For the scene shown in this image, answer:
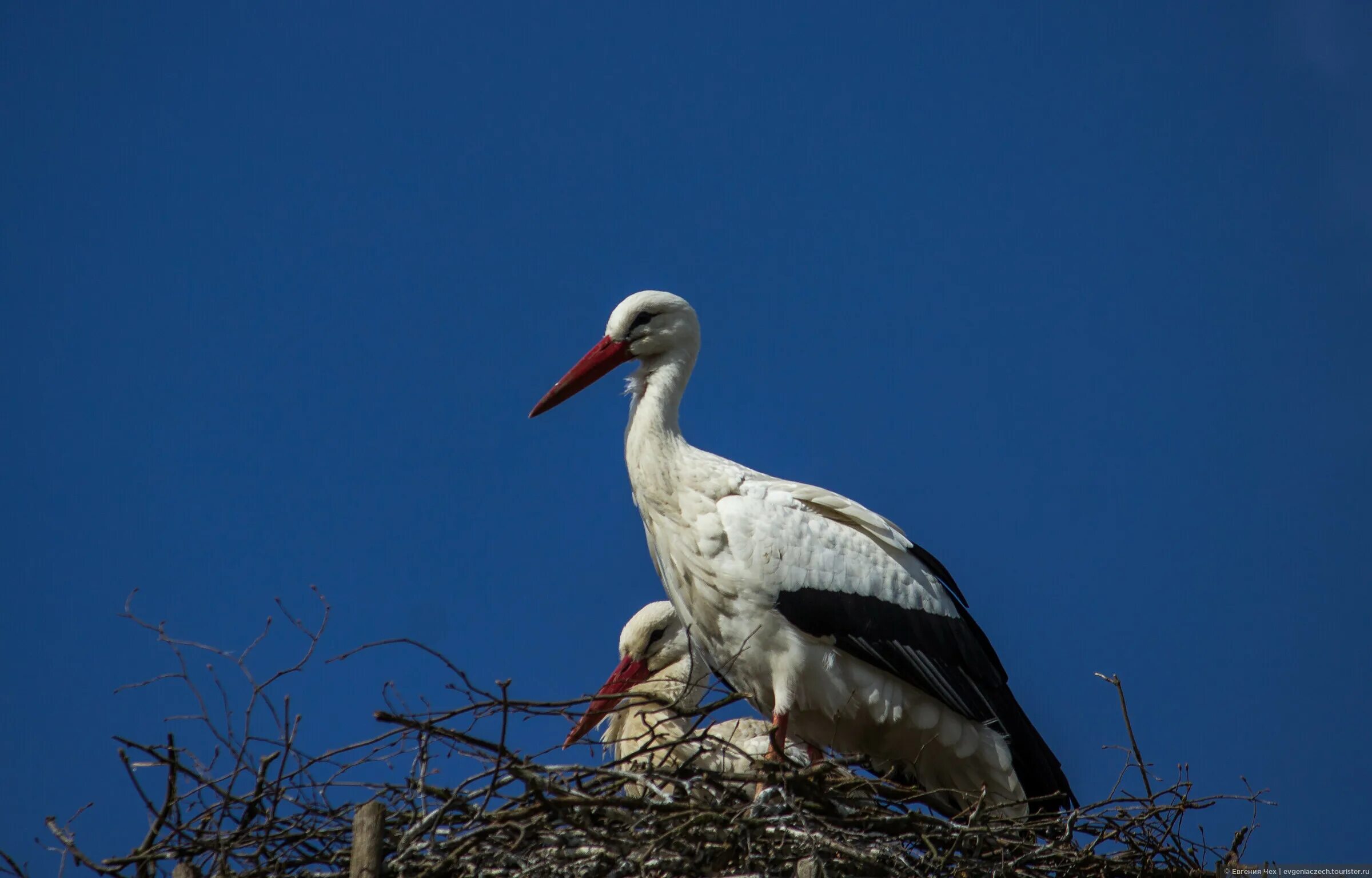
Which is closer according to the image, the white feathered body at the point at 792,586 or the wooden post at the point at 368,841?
the wooden post at the point at 368,841

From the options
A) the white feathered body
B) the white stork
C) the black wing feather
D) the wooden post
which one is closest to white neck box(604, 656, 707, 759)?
the white stork

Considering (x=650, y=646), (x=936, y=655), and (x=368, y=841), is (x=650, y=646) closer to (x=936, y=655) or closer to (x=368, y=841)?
(x=936, y=655)

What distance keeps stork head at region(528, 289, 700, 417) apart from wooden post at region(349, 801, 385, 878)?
6.47ft

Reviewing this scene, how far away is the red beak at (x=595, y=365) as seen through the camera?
15.5ft

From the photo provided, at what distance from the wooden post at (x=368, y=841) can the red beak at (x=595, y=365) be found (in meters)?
1.97

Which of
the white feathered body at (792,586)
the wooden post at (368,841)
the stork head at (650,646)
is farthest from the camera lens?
the stork head at (650,646)

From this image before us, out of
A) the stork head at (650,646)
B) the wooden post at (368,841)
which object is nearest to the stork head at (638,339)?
the stork head at (650,646)

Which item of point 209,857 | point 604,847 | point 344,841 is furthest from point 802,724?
point 209,857

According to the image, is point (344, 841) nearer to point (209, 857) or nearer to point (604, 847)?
point (209, 857)

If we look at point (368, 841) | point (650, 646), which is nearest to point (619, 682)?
point (650, 646)

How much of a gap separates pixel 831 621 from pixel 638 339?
122 centimetres

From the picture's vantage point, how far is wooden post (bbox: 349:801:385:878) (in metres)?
2.96

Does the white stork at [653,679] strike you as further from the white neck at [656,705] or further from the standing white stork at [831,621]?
the standing white stork at [831,621]

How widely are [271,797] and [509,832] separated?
0.59 meters
